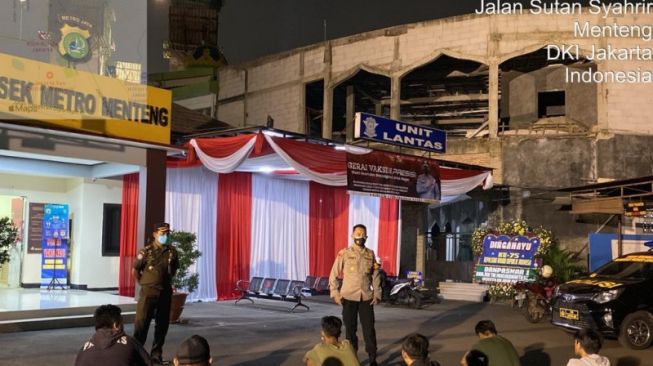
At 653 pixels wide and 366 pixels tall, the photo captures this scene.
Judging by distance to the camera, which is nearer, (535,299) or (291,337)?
(291,337)

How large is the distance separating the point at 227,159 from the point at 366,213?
7.88 m

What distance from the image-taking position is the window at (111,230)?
1623 cm

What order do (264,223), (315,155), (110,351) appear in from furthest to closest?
(264,223)
(315,155)
(110,351)

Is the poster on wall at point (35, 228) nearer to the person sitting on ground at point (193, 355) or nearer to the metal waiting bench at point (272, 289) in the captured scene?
the metal waiting bench at point (272, 289)

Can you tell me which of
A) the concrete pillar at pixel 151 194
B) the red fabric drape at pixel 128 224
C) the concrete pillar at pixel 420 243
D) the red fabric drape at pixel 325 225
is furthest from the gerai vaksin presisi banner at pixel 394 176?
the red fabric drape at pixel 128 224

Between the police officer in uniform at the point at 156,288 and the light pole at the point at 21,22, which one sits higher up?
the light pole at the point at 21,22

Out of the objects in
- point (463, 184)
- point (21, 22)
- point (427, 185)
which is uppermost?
point (21, 22)

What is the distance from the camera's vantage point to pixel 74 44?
1452cm

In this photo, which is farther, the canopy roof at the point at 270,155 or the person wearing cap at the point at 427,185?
the person wearing cap at the point at 427,185


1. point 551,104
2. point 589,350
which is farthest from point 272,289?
point 551,104

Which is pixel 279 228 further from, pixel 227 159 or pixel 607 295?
pixel 607 295

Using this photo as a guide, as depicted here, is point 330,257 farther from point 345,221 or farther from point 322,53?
point 322,53

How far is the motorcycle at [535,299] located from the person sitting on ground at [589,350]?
25.2 ft

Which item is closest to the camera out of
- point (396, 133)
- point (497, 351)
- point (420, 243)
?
point (497, 351)
